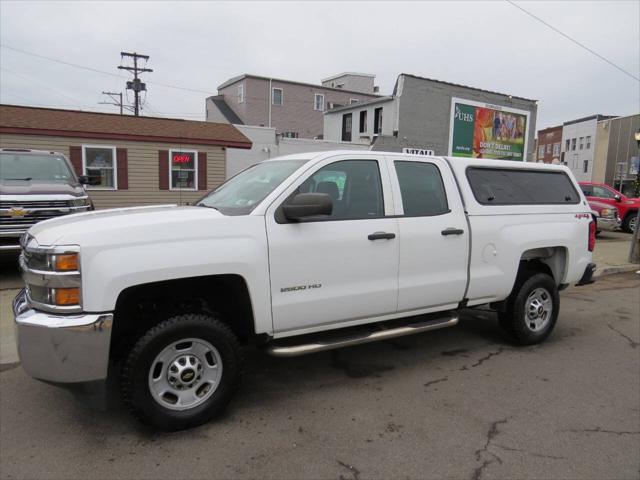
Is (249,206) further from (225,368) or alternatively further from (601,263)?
(601,263)

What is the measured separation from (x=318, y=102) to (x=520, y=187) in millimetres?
39214

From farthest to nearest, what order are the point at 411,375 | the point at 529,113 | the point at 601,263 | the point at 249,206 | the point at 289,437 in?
the point at 529,113 → the point at 601,263 → the point at 411,375 → the point at 249,206 → the point at 289,437

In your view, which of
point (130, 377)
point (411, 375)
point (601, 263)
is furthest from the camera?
point (601, 263)

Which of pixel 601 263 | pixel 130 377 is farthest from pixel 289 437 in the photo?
pixel 601 263

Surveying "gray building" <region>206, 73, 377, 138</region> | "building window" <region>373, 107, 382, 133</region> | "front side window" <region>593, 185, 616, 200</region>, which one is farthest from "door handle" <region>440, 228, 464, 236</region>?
"gray building" <region>206, 73, 377, 138</region>

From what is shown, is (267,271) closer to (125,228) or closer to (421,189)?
(125,228)

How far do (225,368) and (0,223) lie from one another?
572 centimetres

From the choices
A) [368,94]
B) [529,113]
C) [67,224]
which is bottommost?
[67,224]

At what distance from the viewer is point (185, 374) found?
10.7ft

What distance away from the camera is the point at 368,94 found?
4631 cm

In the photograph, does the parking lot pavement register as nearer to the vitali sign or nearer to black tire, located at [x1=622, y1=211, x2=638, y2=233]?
black tire, located at [x1=622, y1=211, x2=638, y2=233]

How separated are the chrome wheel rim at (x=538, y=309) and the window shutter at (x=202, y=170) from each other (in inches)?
572

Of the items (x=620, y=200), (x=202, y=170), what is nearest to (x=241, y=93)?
(x=202, y=170)

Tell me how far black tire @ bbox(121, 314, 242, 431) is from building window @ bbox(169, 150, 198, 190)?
578 inches
